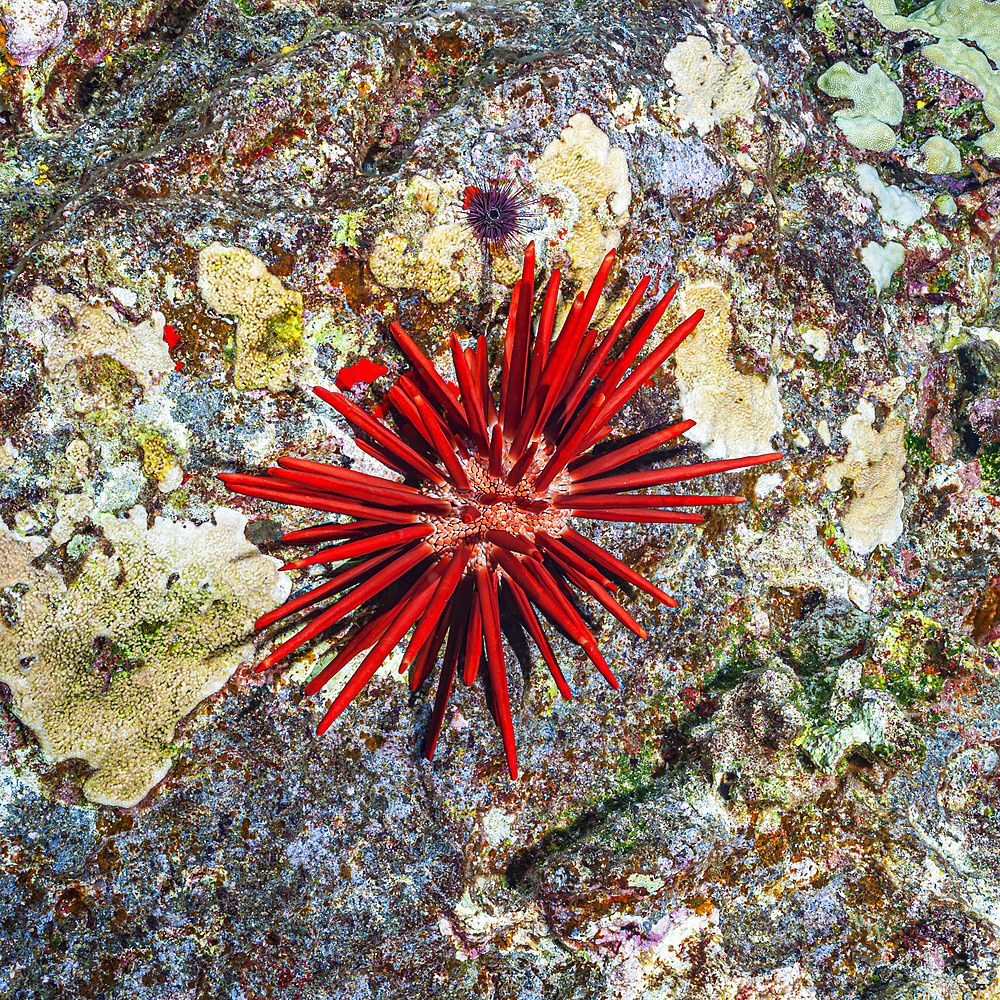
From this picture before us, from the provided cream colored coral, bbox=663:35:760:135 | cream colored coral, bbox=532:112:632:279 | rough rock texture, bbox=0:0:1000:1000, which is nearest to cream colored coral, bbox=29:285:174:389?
rough rock texture, bbox=0:0:1000:1000

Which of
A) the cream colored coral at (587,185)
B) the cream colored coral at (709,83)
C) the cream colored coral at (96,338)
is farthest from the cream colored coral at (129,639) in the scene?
the cream colored coral at (709,83)

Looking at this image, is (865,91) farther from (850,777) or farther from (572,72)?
(850,777)

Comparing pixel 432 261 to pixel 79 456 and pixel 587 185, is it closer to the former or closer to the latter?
pixel 587 185

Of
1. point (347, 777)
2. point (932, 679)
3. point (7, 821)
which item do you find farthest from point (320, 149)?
point (932, 679)

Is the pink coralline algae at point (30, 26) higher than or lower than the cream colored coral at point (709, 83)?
higher

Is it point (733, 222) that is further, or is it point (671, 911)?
point (733, 222)

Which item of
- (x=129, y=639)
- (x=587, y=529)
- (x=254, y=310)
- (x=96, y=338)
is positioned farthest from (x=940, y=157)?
(x=129, y=639)

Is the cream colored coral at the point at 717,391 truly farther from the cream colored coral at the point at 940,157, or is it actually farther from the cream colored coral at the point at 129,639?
the cream colored coral at the point at 940,157
